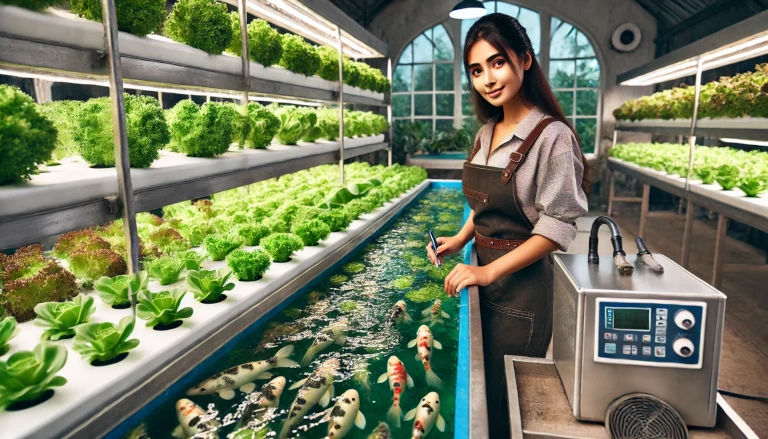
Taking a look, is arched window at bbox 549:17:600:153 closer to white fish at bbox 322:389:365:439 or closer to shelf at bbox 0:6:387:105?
shelf at bbox 0:6:387:105

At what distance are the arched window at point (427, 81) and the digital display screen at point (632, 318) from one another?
11.8 m

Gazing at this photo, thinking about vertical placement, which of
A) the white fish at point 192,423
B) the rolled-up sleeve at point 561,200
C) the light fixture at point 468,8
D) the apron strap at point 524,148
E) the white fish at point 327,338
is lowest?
the white fish at point 192,423

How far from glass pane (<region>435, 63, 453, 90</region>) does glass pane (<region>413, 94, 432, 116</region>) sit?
43 cm

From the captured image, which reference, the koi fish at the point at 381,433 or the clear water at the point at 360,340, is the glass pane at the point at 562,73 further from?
the koi fish at the point at 381,433

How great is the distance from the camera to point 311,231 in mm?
3115

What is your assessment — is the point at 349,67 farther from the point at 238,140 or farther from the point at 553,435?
the point at 553,435

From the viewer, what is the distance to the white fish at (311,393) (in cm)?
146

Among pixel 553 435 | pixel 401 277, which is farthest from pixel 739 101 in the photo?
pixel 553 435

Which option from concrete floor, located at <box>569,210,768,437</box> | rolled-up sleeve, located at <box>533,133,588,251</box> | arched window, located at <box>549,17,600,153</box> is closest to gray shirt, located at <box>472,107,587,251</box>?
rolled-up sleeve, located at <box>533,133,588,251</box>

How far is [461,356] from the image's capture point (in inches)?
65.6

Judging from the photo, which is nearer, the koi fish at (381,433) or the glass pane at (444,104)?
the koi fish at (381,433)

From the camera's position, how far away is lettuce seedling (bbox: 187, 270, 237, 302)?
208 cm

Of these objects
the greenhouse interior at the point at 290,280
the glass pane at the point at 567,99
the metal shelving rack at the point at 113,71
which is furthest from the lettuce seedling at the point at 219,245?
the glass pane at the point at 567,99

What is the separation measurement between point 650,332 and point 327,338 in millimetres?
1221
